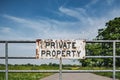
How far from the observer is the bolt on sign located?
815 cm

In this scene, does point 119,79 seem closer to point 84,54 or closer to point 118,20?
point 84,54

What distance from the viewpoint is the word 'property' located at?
816 centimetres

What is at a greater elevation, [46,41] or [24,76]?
[46,41]

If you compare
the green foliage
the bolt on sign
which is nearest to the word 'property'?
the bolt on sign

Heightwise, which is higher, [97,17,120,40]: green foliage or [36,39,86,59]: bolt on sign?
[97,17,120,40]: green foliage

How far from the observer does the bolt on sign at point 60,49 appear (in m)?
8.15

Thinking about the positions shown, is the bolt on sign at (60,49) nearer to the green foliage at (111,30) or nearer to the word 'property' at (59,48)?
the word 'property' at (59,48)

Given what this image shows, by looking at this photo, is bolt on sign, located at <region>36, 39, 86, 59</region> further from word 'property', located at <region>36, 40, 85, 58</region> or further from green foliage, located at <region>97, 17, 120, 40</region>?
green foliage, located at <region>97, 17, 120, 40</region>

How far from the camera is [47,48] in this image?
26.8 feet

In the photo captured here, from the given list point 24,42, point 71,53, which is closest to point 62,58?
point 71,53

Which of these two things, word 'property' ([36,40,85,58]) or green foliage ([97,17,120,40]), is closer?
word 'property' ([36,40,85,58])

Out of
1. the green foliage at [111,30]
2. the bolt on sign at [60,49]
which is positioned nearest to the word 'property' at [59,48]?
the bolt on sign at [60,49]

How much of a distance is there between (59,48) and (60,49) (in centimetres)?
3

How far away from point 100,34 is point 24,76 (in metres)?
40.1
